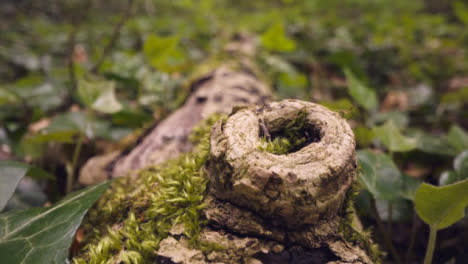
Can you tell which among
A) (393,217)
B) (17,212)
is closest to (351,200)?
(393,217)

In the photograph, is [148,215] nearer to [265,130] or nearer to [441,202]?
[265,130]

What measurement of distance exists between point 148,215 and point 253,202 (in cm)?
41

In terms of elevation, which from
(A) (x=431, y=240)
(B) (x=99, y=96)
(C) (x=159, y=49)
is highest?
(C) (x=159, y=49)

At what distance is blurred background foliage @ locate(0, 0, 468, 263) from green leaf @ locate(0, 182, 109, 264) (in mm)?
579

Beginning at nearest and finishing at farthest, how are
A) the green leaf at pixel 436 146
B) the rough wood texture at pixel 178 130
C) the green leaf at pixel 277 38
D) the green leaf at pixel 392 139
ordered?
the green leaf at pixel 392 139, the rough wood texture at pixel 178 130, the green leaf at pixel 436 146, the green leaf at pixel 277 38

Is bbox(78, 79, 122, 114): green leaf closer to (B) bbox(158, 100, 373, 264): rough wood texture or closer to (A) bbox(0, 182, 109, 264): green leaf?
(A) bbox(0, 182, 109, 264): green leaf

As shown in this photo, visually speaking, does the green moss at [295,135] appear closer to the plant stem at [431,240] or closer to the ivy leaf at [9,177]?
the plant stem at [431,240]

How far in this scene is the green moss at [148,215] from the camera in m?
0.86

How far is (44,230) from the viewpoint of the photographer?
2.91ft

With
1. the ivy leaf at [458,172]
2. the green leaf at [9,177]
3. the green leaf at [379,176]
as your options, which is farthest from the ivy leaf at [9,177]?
the ivy leaf at [458,172]

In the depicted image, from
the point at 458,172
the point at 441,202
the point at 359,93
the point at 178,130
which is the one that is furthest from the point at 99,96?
the point at 458,172

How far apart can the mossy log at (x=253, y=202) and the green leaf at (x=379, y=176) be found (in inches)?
8.8

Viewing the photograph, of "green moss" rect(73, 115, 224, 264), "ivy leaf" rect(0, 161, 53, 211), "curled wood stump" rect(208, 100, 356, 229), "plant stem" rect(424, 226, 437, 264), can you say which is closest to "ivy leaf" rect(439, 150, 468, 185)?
"plant stem" rect(424, 226, 437, 264)

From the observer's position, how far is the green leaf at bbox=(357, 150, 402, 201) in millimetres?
1104
